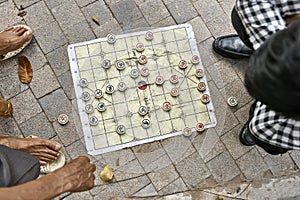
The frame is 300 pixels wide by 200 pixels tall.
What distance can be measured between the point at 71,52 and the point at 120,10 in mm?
402

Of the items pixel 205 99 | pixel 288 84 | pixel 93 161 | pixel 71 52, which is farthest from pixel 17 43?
pixel 288 84

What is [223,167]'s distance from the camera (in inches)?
113

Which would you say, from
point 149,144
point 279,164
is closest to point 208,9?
point 149,144

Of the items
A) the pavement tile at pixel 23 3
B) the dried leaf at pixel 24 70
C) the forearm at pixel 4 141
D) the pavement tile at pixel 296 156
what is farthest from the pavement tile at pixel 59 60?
the pavement tile at pixel 296 156

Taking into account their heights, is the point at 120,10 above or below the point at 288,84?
below

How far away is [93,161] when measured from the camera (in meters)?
2.82

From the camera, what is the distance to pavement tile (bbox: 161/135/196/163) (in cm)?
286

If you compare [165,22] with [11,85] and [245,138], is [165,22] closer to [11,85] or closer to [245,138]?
[245,138]

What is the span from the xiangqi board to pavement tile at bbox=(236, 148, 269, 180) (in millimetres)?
267

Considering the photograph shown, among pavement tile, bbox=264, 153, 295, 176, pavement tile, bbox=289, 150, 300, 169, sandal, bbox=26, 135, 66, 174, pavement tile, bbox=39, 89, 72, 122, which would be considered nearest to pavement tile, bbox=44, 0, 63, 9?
pavement tile, bbox=39, 89, 72, 122

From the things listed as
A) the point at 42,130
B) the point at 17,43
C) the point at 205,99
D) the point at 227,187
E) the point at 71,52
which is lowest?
the point at 227,187

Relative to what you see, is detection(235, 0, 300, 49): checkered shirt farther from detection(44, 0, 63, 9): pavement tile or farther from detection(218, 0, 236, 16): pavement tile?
detection(44, 0, 63, 9): pavement tile

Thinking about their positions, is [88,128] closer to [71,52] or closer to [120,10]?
[71,52]

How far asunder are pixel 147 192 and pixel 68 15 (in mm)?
1162
